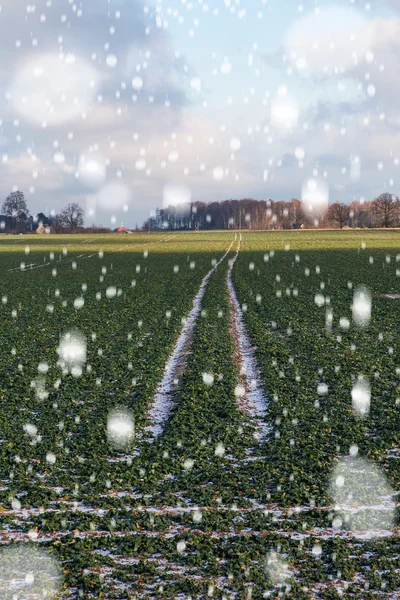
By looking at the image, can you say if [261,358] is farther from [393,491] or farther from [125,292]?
[125,292]

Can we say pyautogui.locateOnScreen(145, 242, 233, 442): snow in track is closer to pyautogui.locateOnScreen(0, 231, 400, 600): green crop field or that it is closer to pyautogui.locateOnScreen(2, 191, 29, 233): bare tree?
pyautogui.locateOnScreen(0, 231, 400, 600): green crop field

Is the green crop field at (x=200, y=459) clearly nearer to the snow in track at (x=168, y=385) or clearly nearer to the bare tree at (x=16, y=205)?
the snow in track at (x=168, y=385)

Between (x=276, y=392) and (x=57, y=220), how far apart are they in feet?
616

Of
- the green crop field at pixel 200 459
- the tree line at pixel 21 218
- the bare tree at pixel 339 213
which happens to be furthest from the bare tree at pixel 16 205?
the green crop field at pixel 200 459

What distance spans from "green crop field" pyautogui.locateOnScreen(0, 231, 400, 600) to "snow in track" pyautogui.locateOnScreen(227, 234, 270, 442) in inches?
2.2

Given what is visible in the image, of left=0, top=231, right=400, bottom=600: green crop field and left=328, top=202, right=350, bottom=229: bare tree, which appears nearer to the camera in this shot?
left=0, top=231, right=400, bottom=600: green crop field

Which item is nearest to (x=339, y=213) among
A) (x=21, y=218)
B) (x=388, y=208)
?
(x=388, y=208)

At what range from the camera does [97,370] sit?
50.2ft

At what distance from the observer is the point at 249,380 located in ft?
47.4

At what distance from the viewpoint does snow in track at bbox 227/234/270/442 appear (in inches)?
457

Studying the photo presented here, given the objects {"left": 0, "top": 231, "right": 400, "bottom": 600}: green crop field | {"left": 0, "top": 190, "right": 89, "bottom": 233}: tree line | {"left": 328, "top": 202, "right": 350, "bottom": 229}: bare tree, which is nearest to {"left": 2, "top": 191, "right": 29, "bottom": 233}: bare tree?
{"left": 0, "top": 190, "right": 89, "bottom": 233}: tree line

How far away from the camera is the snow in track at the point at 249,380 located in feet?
38.1

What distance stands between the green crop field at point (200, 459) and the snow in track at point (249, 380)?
0.19 ft

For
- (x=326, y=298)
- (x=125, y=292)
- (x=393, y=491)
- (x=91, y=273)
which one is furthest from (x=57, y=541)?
(x=91, y=273)
